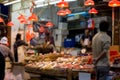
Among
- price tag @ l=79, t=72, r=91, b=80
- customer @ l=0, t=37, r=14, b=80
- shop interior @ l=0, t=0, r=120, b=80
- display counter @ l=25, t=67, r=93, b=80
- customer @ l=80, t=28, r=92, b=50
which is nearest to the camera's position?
price tag @ l=79, t=72, r=91, b=80

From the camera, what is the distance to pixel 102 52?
7.91 m

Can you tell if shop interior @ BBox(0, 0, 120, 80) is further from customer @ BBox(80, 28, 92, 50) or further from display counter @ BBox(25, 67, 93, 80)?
customer @ BBox(80, 28, 92, 50)

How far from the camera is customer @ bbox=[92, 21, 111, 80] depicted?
7.92 m

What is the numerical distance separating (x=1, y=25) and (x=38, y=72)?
552 inches

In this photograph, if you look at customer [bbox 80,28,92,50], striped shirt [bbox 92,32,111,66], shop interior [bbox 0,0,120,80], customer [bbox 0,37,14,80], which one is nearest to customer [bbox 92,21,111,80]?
striped shirt [bbox 92,32,111,66]

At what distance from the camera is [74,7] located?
2033cm

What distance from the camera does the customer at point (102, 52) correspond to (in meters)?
7.92

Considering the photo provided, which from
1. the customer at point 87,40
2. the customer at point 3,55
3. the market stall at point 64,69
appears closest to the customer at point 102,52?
the market stall at point 64,69

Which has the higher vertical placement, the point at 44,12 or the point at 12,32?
the point at 44,12

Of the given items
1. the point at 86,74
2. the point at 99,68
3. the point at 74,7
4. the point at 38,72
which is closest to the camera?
the point at 99,68

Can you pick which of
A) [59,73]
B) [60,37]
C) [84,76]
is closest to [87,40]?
[60,37]

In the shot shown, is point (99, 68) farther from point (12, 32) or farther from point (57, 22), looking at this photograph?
point (12, 32)

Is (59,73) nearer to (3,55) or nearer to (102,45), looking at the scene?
(3,55)

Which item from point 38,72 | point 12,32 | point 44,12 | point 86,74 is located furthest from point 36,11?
point 86,74
